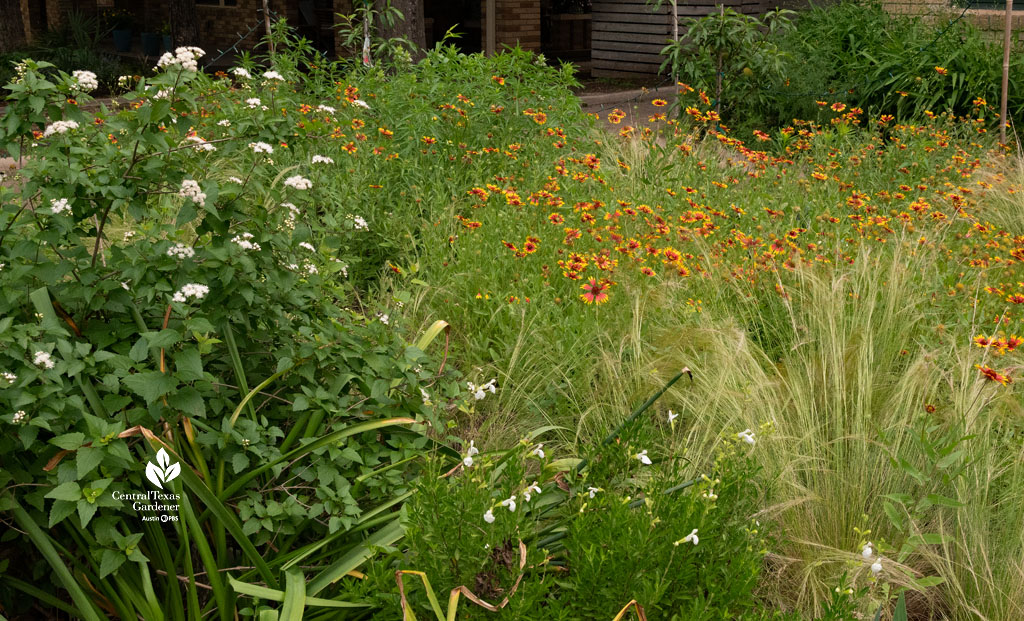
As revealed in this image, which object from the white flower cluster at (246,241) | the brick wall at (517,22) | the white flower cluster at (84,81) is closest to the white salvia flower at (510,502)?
the white flower cluster at (246,241)

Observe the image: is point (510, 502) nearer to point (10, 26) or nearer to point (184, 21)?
point (184, 21)

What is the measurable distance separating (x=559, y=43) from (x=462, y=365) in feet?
48.5

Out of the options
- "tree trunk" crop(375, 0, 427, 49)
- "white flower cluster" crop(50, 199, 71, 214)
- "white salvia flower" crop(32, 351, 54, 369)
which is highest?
"tree trunk" crop(375, 0, 427, 49)

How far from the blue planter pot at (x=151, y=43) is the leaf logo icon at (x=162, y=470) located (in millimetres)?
18946

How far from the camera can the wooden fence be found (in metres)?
13.7

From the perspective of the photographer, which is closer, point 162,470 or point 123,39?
point 162,470

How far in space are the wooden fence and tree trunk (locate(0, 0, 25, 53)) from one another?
8.81 metres

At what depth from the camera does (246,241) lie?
7.77 ft

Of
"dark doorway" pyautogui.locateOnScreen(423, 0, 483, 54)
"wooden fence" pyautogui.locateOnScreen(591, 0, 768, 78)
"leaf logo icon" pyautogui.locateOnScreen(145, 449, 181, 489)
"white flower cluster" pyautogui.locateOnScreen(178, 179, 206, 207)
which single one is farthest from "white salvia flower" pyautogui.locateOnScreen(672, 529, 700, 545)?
"dark doorway" pyautogui.locateOnScreen(423, 0, 483, 54)

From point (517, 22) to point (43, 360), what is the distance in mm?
13021

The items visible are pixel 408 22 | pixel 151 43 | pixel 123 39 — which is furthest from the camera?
pixel 123 39

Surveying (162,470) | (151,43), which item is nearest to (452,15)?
(151,43)

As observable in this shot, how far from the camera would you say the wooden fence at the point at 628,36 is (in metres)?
13.7

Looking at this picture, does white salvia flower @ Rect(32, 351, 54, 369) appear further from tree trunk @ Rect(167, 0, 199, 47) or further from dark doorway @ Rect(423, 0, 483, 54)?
dark doorway @ Rect(423, 0, 483, 54)
